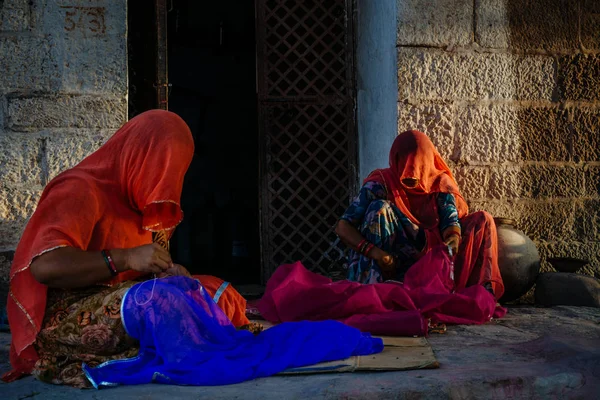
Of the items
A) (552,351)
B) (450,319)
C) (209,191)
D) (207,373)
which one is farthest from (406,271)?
(209,191)

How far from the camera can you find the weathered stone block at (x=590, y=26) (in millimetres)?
5109

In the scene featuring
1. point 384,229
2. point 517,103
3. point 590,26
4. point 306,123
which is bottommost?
point 384,229

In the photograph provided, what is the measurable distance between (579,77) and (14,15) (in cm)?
395

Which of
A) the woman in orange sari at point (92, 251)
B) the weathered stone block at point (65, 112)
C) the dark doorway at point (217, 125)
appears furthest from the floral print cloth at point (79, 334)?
the dark doorway at point (217, 125)

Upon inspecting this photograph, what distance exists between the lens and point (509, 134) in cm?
496

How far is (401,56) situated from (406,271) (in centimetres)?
157

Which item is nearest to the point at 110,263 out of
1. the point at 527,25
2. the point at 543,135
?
the point at 543,135

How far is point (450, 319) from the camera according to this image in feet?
12.2

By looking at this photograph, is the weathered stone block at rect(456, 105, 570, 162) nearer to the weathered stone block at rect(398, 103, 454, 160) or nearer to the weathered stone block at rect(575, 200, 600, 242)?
the weathered stone block at rect(398, 103, 454, 160)

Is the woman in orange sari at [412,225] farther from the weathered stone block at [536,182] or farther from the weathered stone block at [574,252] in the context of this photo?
the weathered stone block at [574,252]

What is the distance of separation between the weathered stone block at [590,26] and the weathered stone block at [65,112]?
11.1ft

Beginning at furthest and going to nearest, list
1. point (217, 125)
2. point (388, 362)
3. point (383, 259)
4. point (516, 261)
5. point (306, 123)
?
point (217, 125), point (306, 123), point (516, 261), point (383, 259), point (388, 362)

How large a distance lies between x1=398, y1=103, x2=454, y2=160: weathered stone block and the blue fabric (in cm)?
262

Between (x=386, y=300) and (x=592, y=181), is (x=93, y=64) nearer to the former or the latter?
(x=386, y=300)
